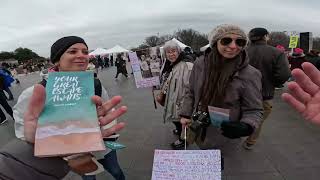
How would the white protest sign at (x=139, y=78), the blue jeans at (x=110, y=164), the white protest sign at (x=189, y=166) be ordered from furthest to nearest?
the white protest sign at (x=139, y=78)
the blue jeans at (x=110, y=164)
the white protest sign at (x=189, y=166)

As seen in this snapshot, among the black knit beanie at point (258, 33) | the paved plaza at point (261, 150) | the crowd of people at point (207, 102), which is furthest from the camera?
the black knit beanie at point (258, 33)

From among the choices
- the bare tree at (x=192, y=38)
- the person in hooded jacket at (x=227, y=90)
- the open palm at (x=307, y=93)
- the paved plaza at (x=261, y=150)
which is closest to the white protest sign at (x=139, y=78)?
the paved plaza at (x=261, y=150)

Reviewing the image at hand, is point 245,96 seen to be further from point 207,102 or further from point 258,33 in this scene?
point 258,33

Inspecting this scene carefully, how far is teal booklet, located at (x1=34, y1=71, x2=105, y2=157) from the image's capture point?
136 centimetres

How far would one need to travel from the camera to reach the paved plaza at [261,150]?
4230 millimetres

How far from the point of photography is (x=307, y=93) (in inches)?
64.4

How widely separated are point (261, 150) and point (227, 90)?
2.63m

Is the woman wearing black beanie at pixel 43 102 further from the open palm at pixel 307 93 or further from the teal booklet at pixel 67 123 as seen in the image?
the open palm at pixel 307 93

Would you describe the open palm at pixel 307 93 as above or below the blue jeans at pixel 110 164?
above

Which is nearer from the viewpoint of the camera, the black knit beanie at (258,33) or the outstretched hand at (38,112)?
the outstretched hand at (38,112)

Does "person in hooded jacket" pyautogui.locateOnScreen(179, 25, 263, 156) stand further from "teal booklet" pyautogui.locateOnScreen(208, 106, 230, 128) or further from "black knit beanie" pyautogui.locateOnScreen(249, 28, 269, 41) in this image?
"black knit beanie" pyautogui.locateOnScreen(249, 28, 269, 41)

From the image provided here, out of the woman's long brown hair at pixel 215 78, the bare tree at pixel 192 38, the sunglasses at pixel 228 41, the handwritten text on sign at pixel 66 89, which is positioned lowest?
the bare tree at pixel 192 38

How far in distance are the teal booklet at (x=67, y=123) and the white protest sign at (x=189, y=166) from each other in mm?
593

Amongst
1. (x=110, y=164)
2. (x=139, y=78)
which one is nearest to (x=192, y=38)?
(x=139, y=78)
